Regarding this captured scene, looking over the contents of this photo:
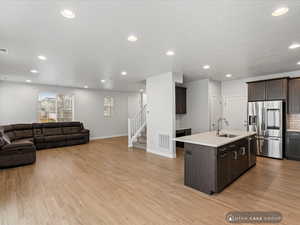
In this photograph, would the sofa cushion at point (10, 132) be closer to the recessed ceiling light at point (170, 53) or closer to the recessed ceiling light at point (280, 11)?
the recessed ceiling light at point (170, 53)

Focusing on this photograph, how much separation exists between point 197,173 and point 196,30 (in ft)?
8.08

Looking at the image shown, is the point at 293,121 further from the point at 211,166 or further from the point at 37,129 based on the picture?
the point at 37,129

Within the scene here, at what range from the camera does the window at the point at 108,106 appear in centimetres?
910

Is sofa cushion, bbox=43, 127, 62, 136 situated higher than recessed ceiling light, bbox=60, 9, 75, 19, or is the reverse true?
recessed ceiling light, bbox=60, 9, 75, 19

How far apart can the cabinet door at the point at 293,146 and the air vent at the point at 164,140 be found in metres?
3.56

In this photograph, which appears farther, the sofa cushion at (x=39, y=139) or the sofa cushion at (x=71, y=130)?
the sofa cushion at (x=71, y=130)

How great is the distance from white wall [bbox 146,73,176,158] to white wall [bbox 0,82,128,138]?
4157mm

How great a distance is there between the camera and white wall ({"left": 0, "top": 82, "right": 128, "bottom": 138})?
254 inches

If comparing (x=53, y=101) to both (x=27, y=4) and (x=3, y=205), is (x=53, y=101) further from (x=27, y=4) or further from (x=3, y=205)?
(x=27, y=4)

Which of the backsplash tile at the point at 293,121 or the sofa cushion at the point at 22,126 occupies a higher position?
the backsplash tile at the point at 293,121

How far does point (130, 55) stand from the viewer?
3.55m

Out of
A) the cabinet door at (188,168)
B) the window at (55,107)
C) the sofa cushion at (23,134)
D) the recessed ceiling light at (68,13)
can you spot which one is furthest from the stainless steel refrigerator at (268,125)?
the sofa cushion at (23,134)

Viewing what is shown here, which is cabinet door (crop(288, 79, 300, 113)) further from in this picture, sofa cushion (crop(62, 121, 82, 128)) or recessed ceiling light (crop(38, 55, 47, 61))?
sofa cushion (crop(62, 121, 82, 128))

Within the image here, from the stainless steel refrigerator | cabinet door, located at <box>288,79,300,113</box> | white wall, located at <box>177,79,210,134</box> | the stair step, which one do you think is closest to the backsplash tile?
cabinet door, located at <box>288,79,300,113</box>
